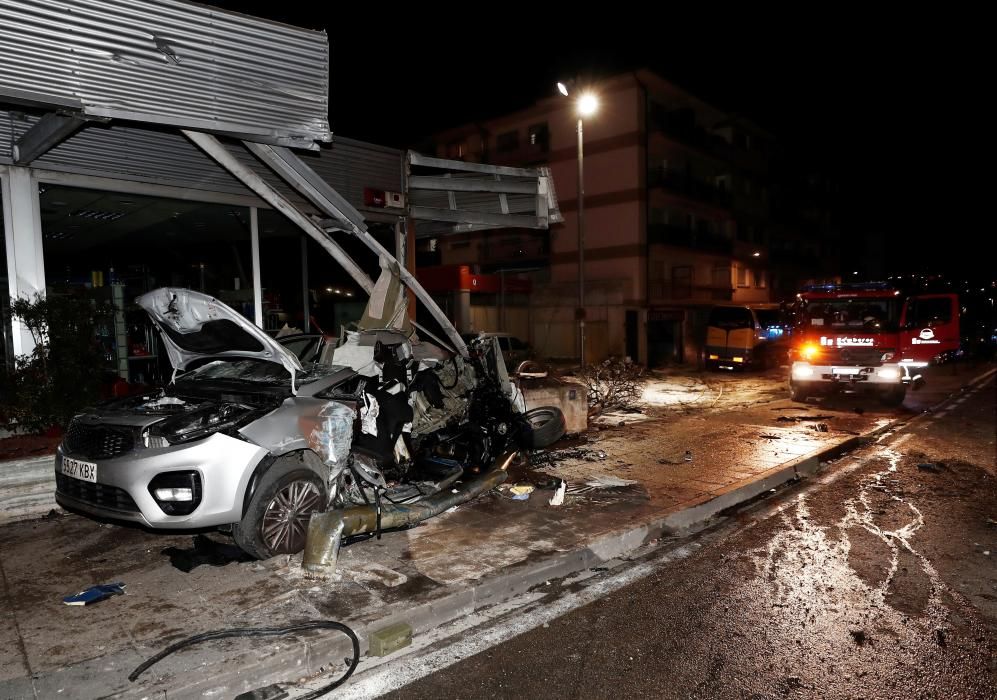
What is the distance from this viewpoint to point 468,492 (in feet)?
20.0

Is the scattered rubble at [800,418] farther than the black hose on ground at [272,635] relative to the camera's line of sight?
Yes

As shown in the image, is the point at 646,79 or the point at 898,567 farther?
the point at 646,79

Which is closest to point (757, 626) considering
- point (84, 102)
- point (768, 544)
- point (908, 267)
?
point (768, 544)

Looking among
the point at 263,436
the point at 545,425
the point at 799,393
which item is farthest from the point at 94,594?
the point at 799,393

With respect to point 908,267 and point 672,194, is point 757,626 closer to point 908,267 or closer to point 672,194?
point 672,194

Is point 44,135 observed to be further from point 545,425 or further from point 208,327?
point 545,425

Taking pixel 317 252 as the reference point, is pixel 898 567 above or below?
below

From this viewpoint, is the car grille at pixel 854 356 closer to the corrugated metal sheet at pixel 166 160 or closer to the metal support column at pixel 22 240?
the corrugated metal sheet at pixel 166 160

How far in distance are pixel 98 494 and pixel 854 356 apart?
13.4 m

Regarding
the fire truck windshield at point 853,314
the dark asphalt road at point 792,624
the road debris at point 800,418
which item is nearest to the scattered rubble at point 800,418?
the road debris at point 800,418

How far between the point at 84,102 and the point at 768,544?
287 inches

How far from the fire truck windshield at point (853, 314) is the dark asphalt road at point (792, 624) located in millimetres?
7706

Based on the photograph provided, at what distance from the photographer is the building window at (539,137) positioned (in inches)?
1278

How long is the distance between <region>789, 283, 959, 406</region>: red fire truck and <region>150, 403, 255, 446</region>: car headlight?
12.3 meters
